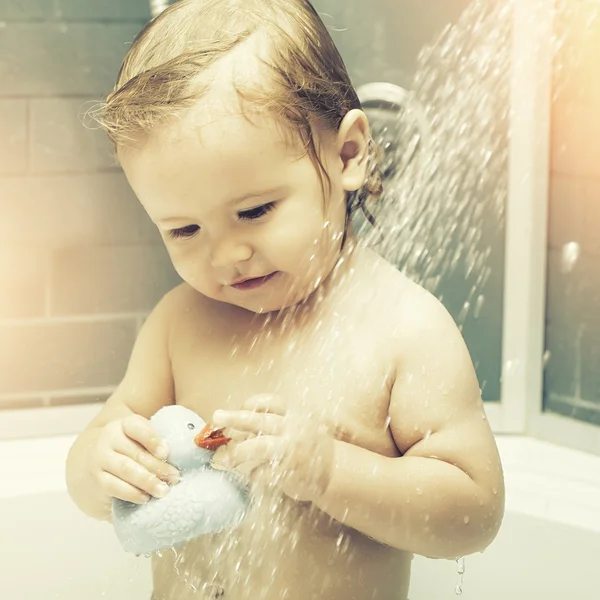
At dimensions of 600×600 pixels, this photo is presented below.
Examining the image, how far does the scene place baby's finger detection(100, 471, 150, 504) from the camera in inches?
28.6

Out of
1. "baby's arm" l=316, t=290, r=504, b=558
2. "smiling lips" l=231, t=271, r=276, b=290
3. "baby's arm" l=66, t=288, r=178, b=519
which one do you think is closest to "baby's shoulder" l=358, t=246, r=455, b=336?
"baby's arm" l=316, t=290, r=504, b=558

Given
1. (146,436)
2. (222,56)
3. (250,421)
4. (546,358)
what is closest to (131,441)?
(146,436)

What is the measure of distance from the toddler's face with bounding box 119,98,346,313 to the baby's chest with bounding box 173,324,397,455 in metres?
0.06

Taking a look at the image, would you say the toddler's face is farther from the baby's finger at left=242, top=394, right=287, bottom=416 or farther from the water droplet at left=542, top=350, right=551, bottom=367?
the water droplet at left=542, top=350, right=551, bottom=367

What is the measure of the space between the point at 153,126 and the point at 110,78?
623 mm

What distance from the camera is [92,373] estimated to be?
139cm

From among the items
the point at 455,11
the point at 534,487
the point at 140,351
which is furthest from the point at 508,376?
the point at 140,351

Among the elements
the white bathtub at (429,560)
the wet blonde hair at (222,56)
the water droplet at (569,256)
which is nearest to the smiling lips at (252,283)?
the wet blonde hair at (222,56)

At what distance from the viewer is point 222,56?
2.47 ft

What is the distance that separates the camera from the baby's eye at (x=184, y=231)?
→ 0.78m

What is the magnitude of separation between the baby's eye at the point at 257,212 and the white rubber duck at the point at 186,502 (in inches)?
7.0

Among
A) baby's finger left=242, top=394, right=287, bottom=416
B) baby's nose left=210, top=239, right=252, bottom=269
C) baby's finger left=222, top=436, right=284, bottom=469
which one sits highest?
Answer: baby's nose left=210, top=239, right=252, bottom=269

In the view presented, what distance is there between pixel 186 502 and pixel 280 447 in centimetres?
9

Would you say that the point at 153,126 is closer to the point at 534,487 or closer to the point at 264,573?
the point at 264,573
